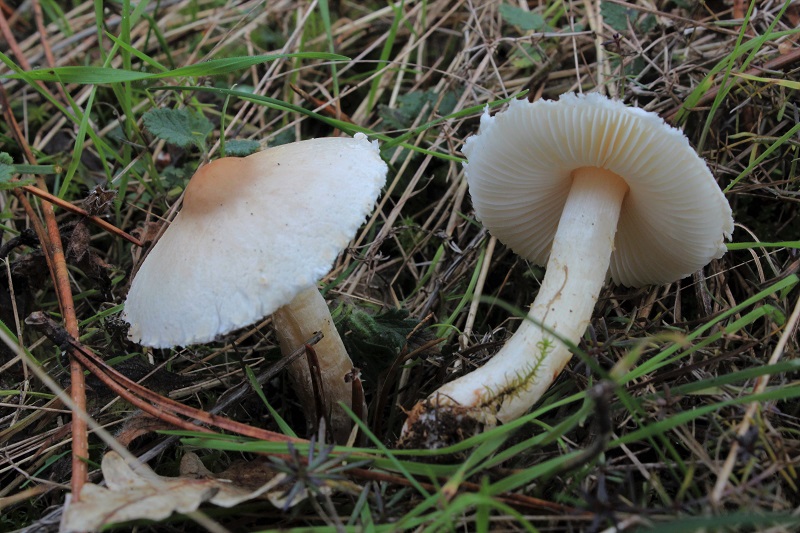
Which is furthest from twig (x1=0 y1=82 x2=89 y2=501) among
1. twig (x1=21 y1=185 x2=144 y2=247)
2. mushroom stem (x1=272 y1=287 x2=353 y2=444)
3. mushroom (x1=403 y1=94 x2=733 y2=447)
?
mushroom (x1=403 y1=94 x2=733 y2=447)

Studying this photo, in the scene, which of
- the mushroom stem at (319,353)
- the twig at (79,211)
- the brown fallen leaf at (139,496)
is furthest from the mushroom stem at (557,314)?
the twig at (79,211)

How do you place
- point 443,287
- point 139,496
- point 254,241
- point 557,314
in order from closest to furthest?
point 139,496, point 254,241, point 557,314, point 443,287

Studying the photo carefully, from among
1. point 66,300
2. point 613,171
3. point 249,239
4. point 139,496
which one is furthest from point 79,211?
point 613,171

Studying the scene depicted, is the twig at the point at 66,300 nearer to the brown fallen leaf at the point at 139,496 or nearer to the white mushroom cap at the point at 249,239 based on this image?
the brown fallen leaf at the point at 139,496

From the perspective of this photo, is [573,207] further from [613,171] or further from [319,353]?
[319,353]

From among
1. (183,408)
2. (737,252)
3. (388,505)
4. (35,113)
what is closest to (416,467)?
(388,505)

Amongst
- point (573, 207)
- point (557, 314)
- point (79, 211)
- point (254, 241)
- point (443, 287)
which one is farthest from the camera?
point (443, 287)

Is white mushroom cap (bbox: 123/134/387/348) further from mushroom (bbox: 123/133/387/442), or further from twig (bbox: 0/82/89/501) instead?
twig (bbox: 0/82/89/501)
